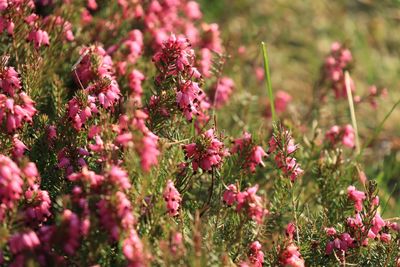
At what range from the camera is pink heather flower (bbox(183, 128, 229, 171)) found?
3928 millimetres

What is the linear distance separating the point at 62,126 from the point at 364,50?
20.0ft

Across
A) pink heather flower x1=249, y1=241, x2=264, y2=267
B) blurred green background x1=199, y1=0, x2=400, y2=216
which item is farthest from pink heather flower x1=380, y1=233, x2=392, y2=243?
blurred green background x1=199, y1=0, x2=400, y2=216

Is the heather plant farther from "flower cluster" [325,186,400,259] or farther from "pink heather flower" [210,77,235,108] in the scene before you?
"pink heather flower" [210,77,235,108]

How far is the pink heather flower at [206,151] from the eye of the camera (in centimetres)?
393

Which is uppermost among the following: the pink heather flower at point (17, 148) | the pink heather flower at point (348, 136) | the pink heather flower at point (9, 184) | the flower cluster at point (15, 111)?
the flower cluster at point (15, 111)

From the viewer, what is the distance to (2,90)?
4.06 meters

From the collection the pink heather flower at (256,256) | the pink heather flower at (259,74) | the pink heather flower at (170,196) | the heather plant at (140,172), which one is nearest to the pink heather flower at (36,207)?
the heather plant at (140,172)

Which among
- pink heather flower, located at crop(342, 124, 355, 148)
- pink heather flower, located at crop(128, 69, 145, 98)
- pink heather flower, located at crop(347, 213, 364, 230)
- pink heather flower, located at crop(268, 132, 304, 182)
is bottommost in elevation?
pink heather flower, located at crop(347, 213, 364, 230)

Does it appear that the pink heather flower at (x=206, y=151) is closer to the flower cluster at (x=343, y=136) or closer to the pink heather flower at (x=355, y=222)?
the pink heather flower at (x=355, y=222)

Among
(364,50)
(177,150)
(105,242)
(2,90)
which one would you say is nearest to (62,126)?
(2,90)

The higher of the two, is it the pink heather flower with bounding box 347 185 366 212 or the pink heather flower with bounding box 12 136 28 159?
the pink heather flower with bounding box 12 136 28 159

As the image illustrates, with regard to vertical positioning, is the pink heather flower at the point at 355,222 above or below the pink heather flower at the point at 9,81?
below

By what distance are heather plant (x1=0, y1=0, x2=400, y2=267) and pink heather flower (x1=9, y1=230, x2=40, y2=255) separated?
0.03 ft

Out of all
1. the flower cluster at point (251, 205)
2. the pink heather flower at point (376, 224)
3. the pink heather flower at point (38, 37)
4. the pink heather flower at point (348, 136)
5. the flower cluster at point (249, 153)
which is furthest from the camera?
the pink heather flower at point (348, 136)
